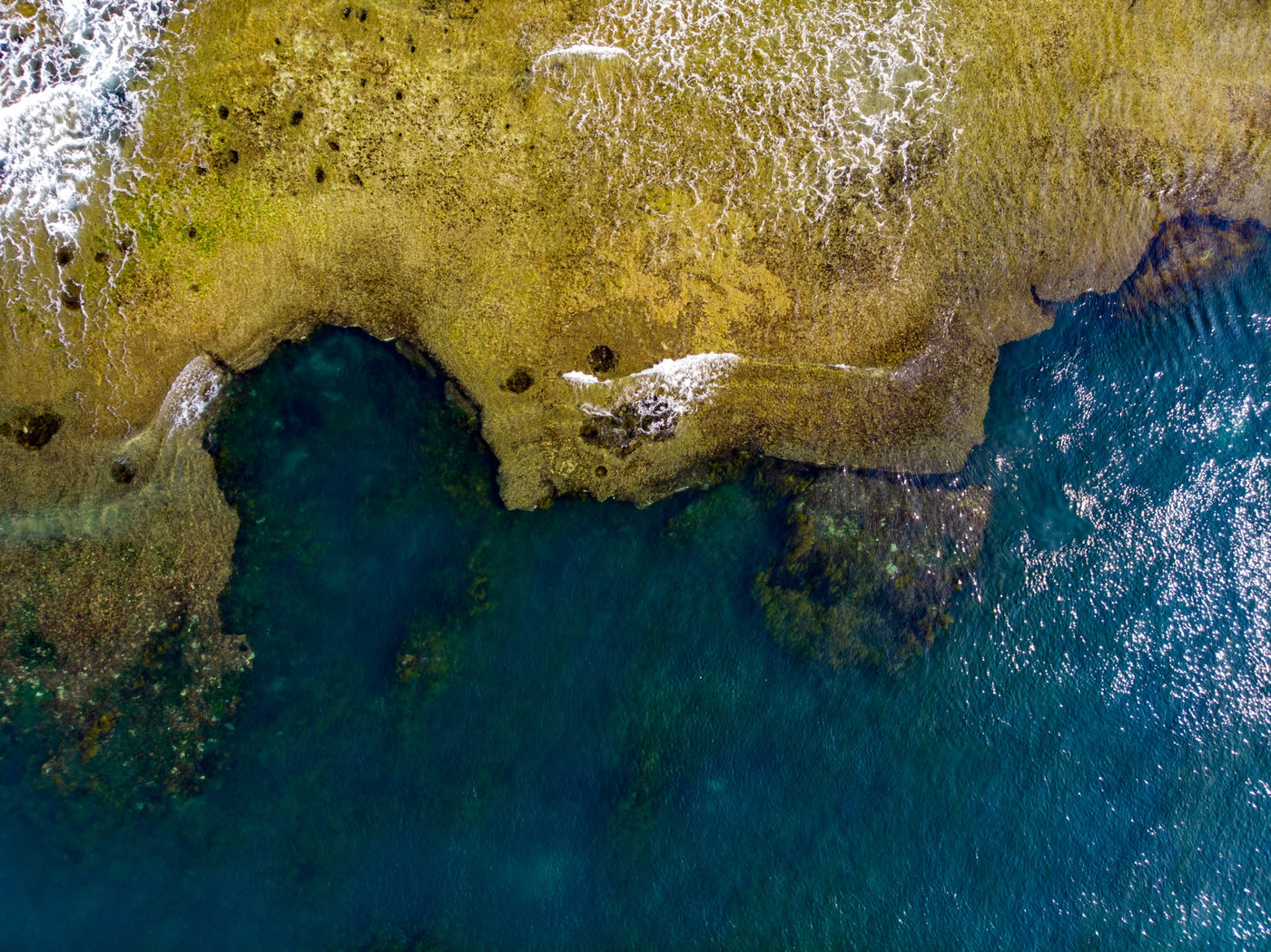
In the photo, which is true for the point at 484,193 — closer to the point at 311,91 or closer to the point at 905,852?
the point at 311,91

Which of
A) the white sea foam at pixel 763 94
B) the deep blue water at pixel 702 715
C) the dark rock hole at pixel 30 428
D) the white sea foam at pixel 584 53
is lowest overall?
the deep blue water at pixel 702 715

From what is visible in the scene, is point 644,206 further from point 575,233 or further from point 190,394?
point 190,394

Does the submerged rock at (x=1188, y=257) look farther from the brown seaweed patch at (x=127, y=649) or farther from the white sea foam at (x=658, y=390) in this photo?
the brown seaweed patch at (x=127, y=649)

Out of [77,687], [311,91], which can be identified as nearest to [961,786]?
[77,687]

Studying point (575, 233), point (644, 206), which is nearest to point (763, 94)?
point (644, 206)

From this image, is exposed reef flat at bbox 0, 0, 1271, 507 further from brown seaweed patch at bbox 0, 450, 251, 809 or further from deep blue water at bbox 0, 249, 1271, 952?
brown seaweed patch at bbox 0, 450, 251, 809

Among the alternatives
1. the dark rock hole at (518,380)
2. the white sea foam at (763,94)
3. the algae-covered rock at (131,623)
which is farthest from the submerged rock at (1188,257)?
the algae-covered rock at (131,623)
